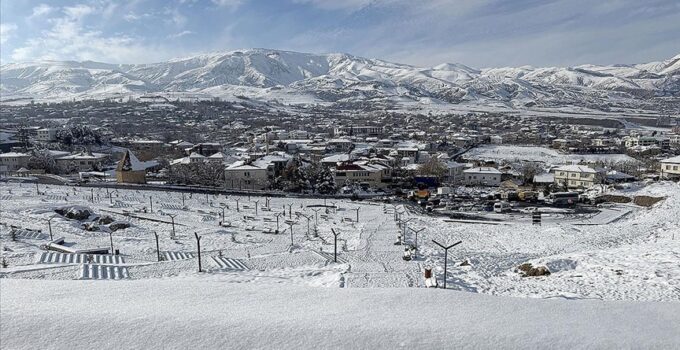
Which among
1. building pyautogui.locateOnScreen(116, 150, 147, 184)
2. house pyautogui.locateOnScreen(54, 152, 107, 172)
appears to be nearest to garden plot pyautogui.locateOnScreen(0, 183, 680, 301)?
building pyautogui.locateOnScreen(116, 150, 147, 184)

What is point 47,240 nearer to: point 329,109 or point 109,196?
point 109,196

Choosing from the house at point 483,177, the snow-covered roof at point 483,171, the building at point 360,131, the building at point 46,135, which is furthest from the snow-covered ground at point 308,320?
the building at point 360,131

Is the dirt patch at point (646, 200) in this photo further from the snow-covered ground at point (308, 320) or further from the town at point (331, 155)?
the snow-covered ground at point (308, 320)

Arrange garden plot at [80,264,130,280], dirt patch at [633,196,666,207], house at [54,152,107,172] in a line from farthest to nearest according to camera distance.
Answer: house at [54,152,107,172]
dirt patch at [633,196,666,207]
garden plot at [80,264,130,280]

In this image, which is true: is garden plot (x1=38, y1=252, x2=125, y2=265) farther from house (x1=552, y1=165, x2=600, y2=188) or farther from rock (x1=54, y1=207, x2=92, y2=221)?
house (x1=552, y1=165, x2=600, y2=188)

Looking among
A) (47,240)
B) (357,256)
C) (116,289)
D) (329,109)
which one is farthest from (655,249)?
(329,109)

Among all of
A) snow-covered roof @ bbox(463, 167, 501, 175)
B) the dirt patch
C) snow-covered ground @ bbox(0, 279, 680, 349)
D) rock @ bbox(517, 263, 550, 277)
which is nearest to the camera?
snow-covered ground @ bbox(0, 279, 680, 349)
